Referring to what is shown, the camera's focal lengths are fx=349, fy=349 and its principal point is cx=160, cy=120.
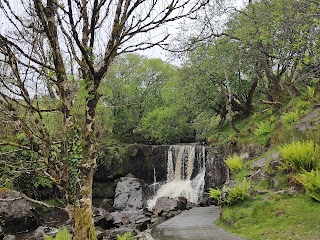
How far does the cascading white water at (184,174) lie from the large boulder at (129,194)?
2.84 ft

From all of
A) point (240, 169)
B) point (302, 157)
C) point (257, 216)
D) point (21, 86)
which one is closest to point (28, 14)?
point (21, 86)

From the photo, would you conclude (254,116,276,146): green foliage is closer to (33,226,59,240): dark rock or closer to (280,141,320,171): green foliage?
(280,141,320,171): green foliage

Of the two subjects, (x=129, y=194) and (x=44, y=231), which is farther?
(x=129, y=194)

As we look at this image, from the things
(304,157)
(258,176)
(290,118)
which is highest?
(290,118)

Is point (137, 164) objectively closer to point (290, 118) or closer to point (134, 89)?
point (134, 89)

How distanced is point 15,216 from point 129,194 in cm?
912

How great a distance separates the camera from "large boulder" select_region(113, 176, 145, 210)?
81.0 feet

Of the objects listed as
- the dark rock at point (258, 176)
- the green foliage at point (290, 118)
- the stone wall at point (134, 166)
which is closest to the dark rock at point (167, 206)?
the dark rock at point (258, 176)

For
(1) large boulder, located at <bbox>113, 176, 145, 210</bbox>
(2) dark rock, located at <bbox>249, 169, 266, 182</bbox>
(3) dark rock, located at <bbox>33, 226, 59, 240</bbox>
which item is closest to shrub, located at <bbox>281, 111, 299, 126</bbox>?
(2) dark rock, located at <bbox>249, 169, 266, 182</bbox>

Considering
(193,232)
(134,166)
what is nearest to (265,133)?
(193,232)

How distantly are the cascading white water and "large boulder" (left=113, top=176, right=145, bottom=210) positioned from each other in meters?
0.87

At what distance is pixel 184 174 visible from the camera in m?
25.7

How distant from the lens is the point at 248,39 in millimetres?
17078

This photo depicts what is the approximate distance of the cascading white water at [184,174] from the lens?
23.6 metres
